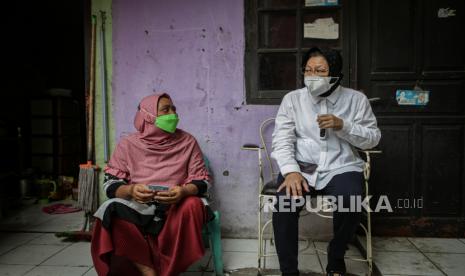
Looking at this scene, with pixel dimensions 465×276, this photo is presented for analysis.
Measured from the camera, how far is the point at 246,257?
260 cm

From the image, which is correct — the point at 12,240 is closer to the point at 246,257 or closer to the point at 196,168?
the point at 196,168

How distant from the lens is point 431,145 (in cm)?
288

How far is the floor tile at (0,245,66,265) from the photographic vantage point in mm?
2510

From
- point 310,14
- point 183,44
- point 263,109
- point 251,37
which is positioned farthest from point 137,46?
point 310,14

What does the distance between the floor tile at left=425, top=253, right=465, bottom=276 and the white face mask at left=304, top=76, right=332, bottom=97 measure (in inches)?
55.9

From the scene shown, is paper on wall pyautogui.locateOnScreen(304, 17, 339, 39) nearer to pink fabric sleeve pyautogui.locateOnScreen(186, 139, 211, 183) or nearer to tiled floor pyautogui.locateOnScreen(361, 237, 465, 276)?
pink fabric sleeve pyautogui.locateOnScreen(186, 139, 211, 183)

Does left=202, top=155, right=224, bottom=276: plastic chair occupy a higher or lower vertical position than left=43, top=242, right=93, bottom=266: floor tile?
higher

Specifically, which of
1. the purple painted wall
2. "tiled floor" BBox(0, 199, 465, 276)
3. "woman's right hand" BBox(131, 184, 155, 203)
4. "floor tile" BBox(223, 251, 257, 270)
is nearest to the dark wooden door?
"tiled floor" BBox(0, 199, 465, 276)

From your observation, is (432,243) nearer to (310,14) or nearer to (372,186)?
(372,186)

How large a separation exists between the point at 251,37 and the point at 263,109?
59 centimetres

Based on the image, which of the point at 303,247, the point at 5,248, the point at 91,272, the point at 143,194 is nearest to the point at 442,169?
the point at 303,247

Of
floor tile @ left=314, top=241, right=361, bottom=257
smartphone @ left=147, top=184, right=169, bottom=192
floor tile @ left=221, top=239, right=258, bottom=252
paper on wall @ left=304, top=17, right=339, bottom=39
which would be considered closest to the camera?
smartphone @ left=147, top=184, right=169, bottom=192

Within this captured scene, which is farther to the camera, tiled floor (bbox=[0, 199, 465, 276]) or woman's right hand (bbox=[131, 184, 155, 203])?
tiled floor (bbox=[0, 199, 465, 276])

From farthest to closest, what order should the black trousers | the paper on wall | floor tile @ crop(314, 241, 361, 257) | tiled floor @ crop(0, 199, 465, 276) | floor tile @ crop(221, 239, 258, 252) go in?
the paper on wall, floor tile @ crop(221, 239, 258, 252), floor tile @ crop(314, 241, 361, 257), tiled floor @ crop(0, 199, 465, 276), the black trousers
